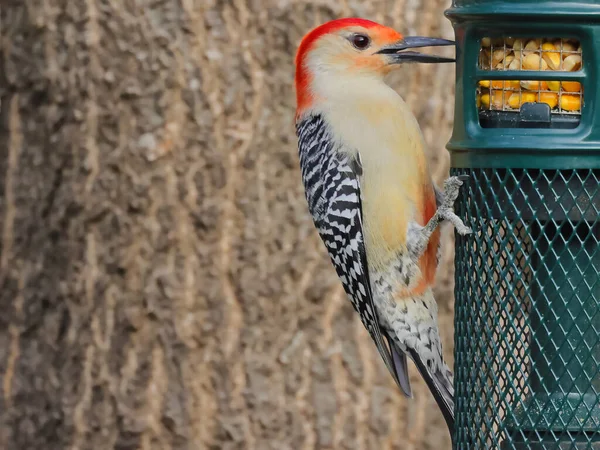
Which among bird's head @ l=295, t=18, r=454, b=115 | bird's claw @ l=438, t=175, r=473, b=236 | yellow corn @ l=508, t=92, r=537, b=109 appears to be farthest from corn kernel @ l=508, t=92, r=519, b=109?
bird's head @ l=295, t=18, r=454, b=115

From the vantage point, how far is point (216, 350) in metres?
5.65

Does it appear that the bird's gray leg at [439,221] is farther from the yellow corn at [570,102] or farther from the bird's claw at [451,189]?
the yellow corn at [570,102]

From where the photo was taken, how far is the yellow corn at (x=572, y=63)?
332cm

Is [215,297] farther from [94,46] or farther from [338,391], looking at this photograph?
[94,46]

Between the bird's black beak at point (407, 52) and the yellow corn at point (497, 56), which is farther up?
the yellow corn at point (497, 56)

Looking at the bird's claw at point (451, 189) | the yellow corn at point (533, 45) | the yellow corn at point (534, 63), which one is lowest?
the bird's claw at point (451, 189)

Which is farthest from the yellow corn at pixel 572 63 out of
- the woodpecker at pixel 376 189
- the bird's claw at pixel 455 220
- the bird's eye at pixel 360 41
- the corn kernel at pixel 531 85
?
the bird's eye at pixel 360 41

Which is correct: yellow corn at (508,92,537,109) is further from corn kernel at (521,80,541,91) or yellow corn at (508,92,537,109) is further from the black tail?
the black tail

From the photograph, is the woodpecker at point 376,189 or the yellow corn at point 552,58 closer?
the yellow corn at point 552,58

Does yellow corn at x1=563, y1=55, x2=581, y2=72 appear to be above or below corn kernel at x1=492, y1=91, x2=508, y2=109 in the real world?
above

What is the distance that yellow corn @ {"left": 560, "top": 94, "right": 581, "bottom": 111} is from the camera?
11.0ft

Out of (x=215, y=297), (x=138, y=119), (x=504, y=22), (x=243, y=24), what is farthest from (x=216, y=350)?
(x=504, y=22)

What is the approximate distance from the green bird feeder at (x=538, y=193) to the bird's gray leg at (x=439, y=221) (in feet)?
0.20

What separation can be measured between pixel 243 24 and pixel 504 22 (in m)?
2.45
